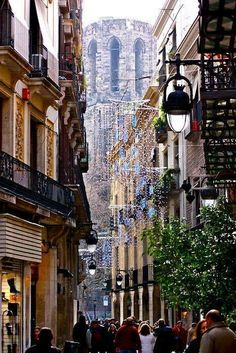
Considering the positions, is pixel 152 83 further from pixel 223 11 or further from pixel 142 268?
pixel 223 11

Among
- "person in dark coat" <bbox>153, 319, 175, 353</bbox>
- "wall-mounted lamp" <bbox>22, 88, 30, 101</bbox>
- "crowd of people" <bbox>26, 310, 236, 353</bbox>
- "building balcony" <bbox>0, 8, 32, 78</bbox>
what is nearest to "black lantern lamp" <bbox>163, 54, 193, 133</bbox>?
"crowd of people" <bbox>26, 310, 236, 353</bbox>

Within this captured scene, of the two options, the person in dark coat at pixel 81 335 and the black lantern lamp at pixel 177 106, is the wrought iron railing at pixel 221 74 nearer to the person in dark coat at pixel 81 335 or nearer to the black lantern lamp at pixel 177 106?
the black lantern lamp at pixel 177 106

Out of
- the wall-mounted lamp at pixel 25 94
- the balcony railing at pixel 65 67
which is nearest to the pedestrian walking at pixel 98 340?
the wall-mounted lamp at pixel 25 94

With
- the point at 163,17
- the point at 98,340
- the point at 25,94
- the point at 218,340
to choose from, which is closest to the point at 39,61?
the point at 25,94

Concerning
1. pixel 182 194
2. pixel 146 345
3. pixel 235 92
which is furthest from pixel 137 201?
pixel 235 92

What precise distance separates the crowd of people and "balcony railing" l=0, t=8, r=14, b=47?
635cm

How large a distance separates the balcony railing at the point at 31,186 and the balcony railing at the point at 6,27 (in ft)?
7.85

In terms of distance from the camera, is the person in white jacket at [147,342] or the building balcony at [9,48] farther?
the person in white jacket at [147,342]

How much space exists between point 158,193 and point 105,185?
151 feet

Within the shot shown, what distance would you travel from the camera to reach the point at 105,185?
291 ft

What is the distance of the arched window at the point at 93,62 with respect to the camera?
129 m

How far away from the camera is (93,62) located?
130250mm

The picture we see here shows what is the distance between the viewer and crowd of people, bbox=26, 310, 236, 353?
10.7 m

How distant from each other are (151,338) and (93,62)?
364 ft
